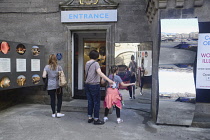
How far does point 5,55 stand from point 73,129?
103 inches

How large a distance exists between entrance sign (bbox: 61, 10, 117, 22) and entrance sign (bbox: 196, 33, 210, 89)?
2708 millimetres

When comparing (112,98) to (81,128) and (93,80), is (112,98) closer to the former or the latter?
(93,80)

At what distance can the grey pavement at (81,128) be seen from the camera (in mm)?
3734

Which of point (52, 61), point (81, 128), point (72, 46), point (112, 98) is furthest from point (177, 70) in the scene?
point (72, 46)

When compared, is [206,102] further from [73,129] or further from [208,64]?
[73,129]

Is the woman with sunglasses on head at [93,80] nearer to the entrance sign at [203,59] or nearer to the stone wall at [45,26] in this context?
the stone wall at [45,26]

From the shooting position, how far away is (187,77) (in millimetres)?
4227

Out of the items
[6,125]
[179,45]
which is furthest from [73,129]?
[179,45]

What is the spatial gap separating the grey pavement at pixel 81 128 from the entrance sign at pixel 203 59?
1.18m

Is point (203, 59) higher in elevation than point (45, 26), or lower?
lower

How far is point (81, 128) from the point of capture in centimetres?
416

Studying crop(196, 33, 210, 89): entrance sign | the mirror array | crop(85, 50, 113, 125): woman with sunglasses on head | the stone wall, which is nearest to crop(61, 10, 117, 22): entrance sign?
the stone wall

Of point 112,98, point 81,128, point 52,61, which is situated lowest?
point 81,128

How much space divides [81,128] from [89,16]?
3583mm
